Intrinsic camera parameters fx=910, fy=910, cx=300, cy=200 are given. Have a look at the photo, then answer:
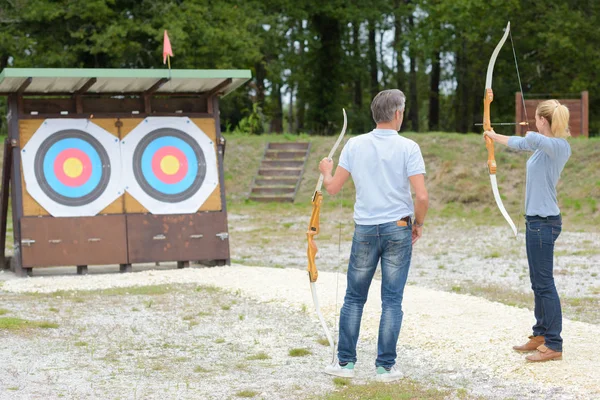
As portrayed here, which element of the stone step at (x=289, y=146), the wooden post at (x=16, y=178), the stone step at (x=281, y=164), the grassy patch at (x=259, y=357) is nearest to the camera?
the grassy patch at (x=259, y=357)

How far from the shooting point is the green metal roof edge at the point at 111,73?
9398mm

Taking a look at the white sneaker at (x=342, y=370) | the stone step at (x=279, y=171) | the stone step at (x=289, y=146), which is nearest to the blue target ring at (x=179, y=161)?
the white sneaker at (x=342, y=370)

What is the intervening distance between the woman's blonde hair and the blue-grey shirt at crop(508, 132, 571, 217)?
0.05 meters

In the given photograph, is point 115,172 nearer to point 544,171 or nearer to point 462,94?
point 544,171

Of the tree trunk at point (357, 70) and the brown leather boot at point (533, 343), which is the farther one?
the tree trunk at point (357, 70)

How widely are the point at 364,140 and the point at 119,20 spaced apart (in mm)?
22887

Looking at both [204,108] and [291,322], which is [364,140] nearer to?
[291,322]

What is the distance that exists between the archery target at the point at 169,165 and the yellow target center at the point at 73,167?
52 centimetres

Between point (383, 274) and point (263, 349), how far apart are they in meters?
1.55

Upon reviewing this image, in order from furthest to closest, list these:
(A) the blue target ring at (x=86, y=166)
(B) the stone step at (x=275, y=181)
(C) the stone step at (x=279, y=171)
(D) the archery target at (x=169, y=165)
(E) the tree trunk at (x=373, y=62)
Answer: (E) the tree trunk at (x=373, y=62)
(C) the stone step at (x=279, y=171)
(B) the stone step at (x=275, y=181)
(D) the archery target at (x=169, y=165)
(A) the blue target ring at (x=86, y=166)

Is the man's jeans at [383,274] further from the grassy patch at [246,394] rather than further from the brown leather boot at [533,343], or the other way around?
the brown leather boot at [533,343]

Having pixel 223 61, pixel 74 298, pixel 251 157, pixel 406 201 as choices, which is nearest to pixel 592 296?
pixel 406 201

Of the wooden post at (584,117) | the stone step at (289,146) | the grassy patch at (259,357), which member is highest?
the wooden post at (584,117)

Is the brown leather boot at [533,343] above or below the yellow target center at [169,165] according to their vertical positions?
below
